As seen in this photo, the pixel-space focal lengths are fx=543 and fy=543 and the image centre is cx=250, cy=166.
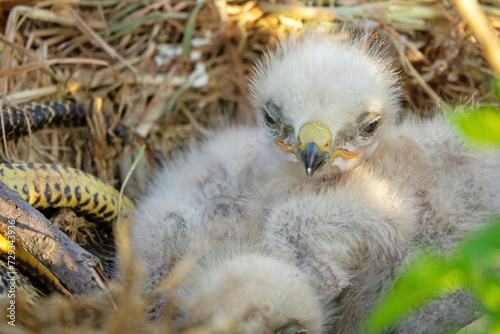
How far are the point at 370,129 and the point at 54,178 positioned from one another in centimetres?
124

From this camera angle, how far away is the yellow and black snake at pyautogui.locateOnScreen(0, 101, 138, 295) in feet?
6.75

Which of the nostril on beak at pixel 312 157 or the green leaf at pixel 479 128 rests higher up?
the green leaf at pixel 479 128

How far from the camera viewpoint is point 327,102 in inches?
71.7

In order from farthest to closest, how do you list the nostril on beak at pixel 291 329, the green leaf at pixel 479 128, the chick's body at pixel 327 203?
the chick's body at pixel 327 203 → the nostril on beak at pixel 291 329 → the green leaf at pixel 479 128

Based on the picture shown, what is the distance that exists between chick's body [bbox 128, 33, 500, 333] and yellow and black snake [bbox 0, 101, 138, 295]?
25 centimetres

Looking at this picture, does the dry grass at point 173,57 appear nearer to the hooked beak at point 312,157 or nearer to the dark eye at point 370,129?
the dark eye at point 370,129

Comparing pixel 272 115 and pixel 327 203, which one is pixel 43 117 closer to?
pixel 272 115

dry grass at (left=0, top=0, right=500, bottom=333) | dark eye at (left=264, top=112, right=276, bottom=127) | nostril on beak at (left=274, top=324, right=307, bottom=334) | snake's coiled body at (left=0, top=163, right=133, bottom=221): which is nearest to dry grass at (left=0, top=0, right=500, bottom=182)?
dry grass at (left=0, top=0, right=500, bottom=333)

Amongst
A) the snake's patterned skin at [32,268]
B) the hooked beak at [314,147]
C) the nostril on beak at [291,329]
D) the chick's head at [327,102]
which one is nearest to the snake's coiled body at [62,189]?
the snake's patterned skin at [32,268]

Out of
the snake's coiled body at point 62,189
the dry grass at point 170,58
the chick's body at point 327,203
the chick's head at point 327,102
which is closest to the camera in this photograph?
the chick's body at point 327,203

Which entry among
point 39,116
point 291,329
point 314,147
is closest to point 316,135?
point 314,147

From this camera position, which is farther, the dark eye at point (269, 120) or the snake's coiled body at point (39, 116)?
the snake's coiled body at point (39, 116)

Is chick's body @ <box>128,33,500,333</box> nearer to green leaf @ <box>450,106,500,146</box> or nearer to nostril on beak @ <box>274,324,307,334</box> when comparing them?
nostril on beak @ <box>274,324,307,334</box>

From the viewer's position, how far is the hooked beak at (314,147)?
1.76 metres
